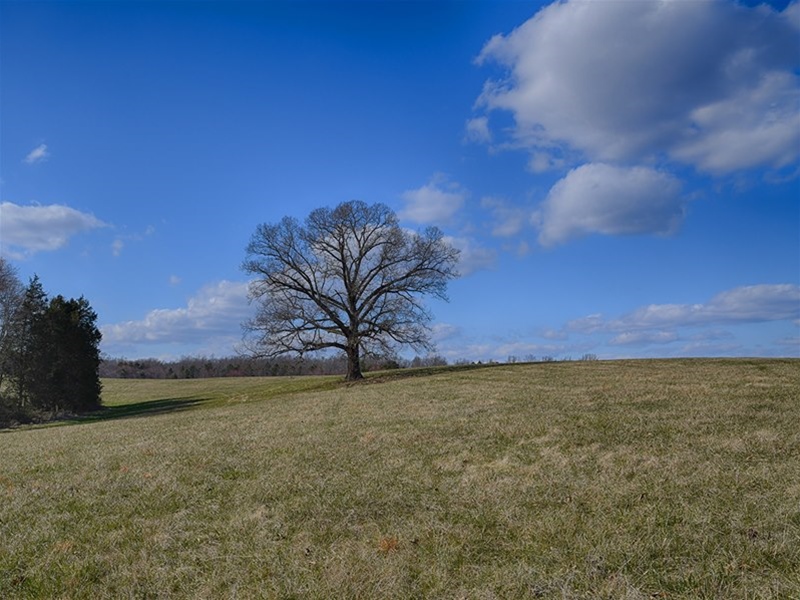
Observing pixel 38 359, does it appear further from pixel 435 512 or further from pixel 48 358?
pixel 435 512

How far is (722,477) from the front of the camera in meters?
7.87

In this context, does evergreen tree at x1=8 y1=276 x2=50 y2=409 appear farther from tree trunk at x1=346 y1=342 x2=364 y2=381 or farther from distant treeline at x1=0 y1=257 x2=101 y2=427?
tree trunk at x1=346 y1=342 x2=364 y2=381

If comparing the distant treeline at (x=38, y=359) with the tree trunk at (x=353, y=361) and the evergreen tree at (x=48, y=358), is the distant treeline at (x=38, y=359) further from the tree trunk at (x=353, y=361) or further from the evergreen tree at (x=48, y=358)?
the tree trunk at (x=353, y=361)

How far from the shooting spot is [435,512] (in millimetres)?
7094

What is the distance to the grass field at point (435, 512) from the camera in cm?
515

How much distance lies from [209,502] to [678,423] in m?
10.4

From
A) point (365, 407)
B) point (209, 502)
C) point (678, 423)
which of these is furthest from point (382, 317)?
point (209, 502)

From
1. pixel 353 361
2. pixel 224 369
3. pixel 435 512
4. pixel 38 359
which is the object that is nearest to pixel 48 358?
pixel 38 359

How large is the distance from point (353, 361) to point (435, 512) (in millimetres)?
34590

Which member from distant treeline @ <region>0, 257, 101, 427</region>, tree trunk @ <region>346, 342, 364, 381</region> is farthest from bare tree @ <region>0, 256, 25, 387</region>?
tree trunk @ <region>346, 342, 364, 381</region>

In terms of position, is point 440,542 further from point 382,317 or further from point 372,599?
point 382,317

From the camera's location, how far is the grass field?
16.9ft

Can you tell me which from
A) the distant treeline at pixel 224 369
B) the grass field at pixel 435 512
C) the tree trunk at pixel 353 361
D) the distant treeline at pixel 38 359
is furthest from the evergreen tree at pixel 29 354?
the distant treeline at pixel 224 369

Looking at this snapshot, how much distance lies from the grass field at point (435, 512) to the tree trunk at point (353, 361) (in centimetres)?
2604
